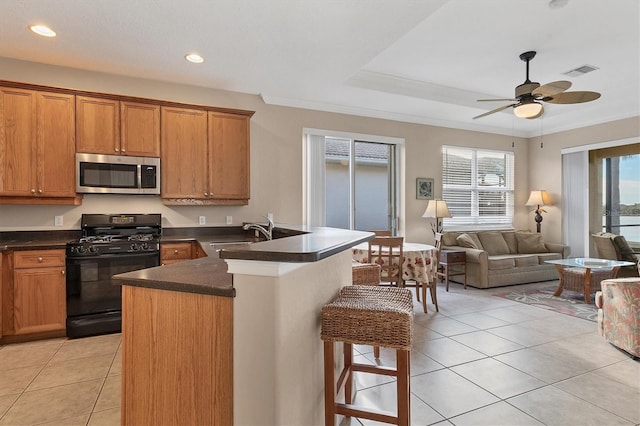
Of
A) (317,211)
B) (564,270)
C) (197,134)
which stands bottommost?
(564,270)

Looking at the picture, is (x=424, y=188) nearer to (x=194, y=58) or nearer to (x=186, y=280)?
(x=194, y=58)

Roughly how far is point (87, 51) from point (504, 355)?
471cm

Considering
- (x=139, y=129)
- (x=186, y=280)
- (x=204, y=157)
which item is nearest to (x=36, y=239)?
(x=139, y=129)

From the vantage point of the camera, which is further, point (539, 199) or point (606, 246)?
point (539, 199)

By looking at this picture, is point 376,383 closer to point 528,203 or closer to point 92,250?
point 92,250

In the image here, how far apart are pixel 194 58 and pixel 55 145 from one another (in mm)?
1630

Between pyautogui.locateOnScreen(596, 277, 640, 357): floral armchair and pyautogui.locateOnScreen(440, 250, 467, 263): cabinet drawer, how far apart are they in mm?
2232

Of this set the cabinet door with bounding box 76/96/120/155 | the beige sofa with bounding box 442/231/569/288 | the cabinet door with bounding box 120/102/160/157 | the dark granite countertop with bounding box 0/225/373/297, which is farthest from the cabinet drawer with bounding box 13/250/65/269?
the beige sofa with bounding box 442/231/569/288

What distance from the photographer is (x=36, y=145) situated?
3.34 metres

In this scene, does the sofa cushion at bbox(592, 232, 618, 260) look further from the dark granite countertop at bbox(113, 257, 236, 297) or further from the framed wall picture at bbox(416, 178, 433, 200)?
the dark granite countertop at bbox(113, 257, 236, 297)

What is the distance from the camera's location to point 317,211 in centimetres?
502

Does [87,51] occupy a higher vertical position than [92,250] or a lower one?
higher

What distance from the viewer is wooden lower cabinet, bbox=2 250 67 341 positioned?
3.08 metres

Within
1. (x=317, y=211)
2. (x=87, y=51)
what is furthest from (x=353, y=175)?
(x=87, y=51)
